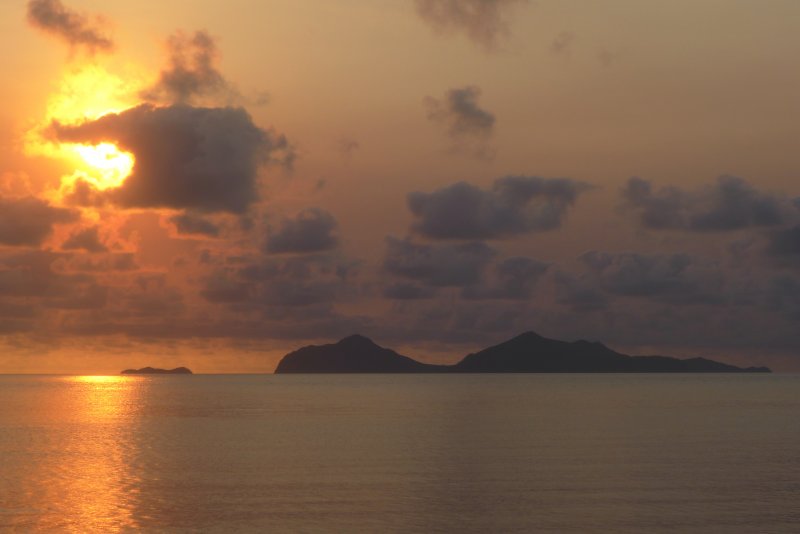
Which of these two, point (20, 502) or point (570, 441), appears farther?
point (570, 441)

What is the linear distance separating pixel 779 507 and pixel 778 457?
35987mm

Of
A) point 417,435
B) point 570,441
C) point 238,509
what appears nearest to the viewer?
point 238,509

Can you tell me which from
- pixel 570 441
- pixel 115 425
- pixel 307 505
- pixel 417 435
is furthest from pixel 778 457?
pixel 115 425

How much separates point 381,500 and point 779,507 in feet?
89.5

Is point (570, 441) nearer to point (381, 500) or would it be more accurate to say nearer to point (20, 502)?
point (381, 500)

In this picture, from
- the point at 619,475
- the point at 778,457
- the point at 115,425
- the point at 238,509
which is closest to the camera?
the point at 238,509

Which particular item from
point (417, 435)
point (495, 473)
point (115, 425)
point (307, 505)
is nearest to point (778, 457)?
point (495, 473)

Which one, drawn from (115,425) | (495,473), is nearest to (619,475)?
(495,473)

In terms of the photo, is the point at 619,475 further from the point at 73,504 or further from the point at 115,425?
the point at 115,425

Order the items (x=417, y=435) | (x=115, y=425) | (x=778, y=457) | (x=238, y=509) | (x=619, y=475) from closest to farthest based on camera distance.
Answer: (x=238, y=509)
(x=619, y=475)
(x=778, y=457)
(x=417, y=435)
(x=115, y=425)

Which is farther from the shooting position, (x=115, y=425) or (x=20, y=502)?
(x=115, y=425)

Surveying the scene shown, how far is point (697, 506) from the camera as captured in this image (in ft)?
217

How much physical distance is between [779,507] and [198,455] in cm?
5958

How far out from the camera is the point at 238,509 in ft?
213
